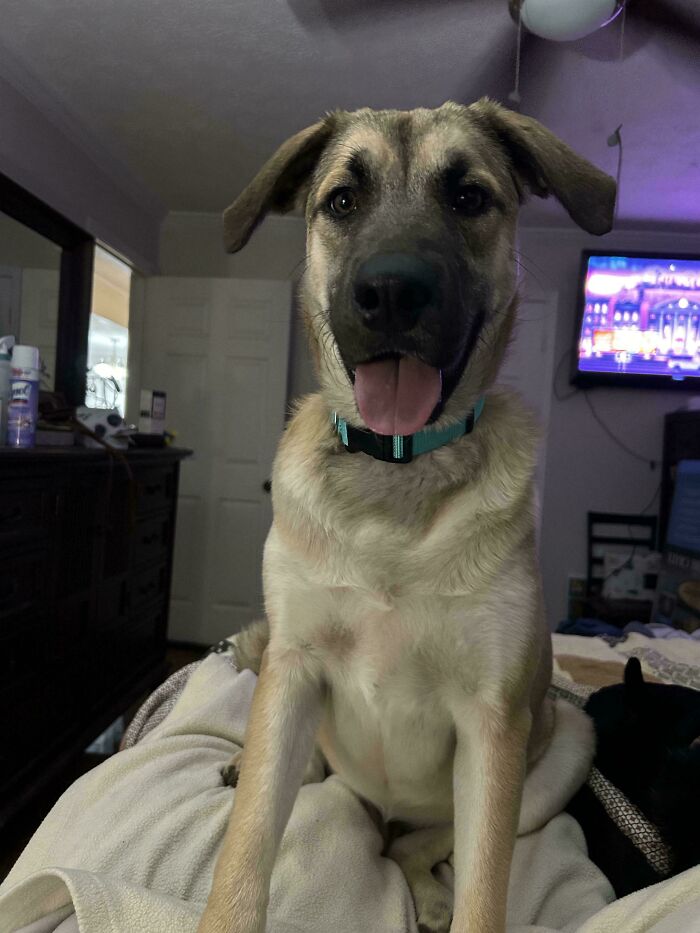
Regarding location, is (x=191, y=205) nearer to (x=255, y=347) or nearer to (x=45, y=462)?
(x=255, y=347)

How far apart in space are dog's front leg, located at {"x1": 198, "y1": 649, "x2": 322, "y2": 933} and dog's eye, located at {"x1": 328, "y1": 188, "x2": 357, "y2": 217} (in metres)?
0.68

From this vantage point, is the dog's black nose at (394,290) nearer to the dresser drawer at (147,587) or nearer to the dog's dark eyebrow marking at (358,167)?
the dog's dark eyebrow marking at (358,167)

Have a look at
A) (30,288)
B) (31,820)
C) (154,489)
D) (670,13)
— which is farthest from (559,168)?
(30,288)

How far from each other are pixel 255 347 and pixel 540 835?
3.65m

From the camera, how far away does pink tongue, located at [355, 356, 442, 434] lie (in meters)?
0.85

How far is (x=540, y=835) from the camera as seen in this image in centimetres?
104

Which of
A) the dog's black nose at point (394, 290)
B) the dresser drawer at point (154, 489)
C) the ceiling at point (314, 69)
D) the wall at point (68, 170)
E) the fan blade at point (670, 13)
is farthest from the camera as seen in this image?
the dresser drawer at point (154, 489)

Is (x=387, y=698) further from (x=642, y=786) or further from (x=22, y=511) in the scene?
(x=22, y=511)

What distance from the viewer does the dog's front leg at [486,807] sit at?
2.56 ft

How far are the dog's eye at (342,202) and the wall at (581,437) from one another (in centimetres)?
370

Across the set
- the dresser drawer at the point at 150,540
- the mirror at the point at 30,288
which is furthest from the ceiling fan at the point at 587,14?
the dresser drawer at the point at 150,540

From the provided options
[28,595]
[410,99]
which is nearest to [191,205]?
[410,99]

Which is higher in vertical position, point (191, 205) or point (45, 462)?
point (191, 205)

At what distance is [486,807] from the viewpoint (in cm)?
82
